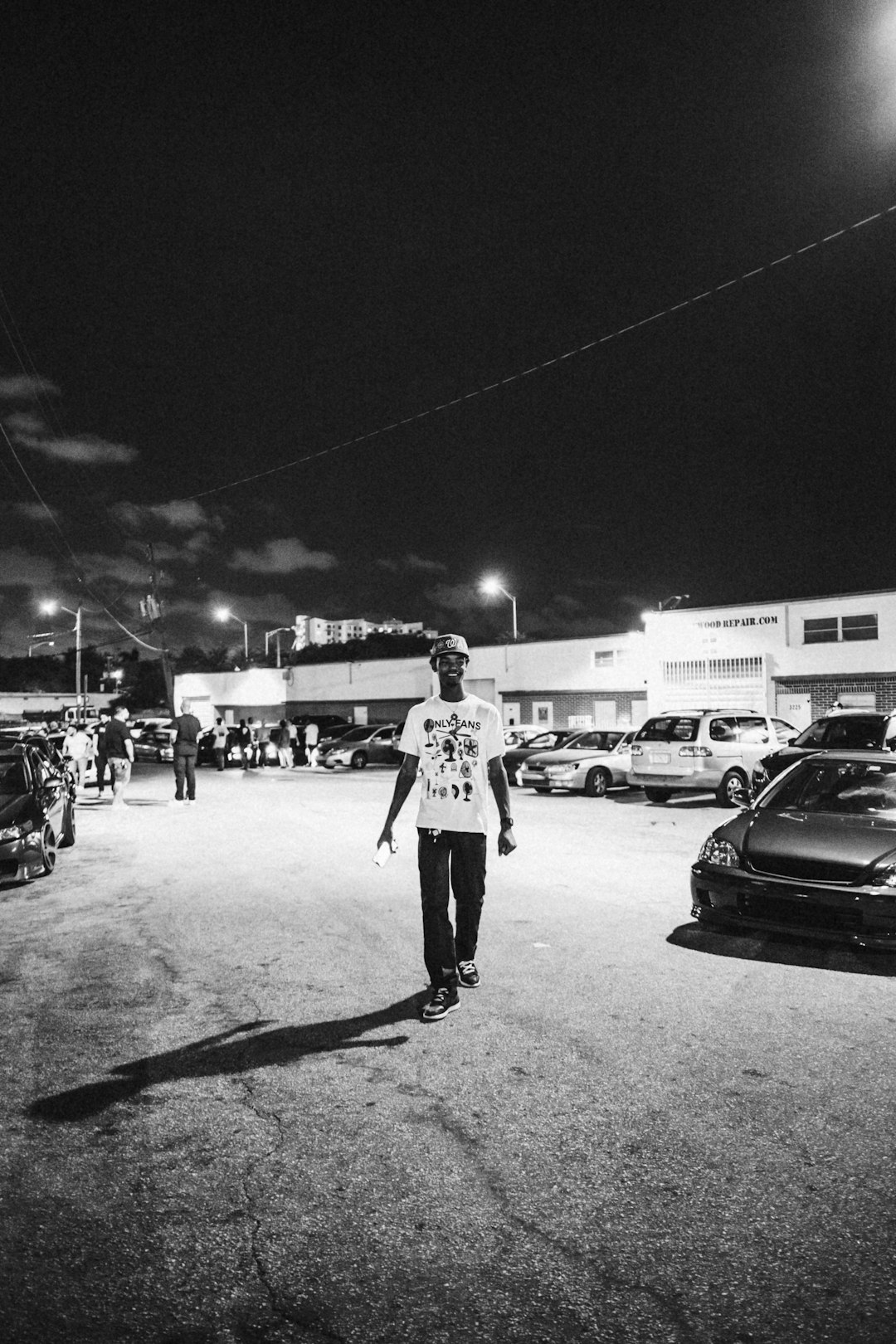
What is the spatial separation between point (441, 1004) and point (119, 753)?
45.2 feet

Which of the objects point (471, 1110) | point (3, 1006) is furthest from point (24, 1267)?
point (3, 1006)

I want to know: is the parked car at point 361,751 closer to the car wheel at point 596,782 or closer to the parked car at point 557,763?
the parked car at point 557,763

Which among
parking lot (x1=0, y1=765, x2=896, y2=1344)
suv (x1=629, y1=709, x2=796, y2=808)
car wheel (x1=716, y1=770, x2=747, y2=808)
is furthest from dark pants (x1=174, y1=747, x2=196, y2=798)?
parking lot (x1=0, y1=765, x2=896, y2=1344)

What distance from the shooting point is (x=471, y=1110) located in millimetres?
3842

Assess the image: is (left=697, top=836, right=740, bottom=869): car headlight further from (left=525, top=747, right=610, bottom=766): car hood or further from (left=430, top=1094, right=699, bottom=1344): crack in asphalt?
(left=525, top=747, right=610, bottom=766): car hood

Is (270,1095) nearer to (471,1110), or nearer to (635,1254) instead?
(471,1110)

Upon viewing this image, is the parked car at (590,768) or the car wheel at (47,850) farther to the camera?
the parked car at (590,768)

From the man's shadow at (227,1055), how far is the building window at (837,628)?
2974 cm

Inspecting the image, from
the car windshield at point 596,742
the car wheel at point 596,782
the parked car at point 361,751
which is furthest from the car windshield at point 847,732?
the parked car at point 361,751

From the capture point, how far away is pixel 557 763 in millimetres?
20281

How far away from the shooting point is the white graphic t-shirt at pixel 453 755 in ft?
16.8

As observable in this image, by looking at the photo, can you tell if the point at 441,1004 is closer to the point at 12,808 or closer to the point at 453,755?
the point at 453,755

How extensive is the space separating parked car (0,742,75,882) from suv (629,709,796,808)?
10.1 m

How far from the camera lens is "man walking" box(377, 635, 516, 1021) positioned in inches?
200
